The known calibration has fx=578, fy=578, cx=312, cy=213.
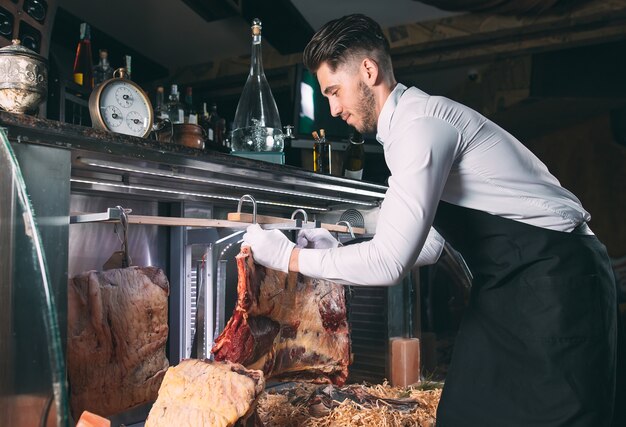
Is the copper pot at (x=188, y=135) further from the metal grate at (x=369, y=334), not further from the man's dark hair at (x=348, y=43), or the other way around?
the metal grate at (x=369, y=334)

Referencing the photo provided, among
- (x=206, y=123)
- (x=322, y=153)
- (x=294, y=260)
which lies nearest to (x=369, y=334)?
(x=322, y=153)

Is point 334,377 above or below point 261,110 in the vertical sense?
below

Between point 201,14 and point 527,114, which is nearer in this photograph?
point 201,14

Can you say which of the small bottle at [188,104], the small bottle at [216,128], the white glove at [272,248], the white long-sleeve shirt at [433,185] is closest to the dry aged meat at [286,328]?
the white glove at [272,248]

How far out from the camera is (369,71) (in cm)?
198

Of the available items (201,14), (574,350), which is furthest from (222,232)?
(201,14)

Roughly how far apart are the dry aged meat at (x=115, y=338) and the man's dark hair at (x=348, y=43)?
105 cm

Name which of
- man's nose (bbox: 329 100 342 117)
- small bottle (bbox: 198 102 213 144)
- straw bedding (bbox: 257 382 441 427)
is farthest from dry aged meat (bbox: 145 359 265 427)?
small bottle (bbox: 198 102 213 144)

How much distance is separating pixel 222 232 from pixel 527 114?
5102mm

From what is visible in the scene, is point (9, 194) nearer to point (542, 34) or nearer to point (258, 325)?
point (258, 325)

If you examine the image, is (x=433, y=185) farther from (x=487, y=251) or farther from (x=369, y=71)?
(x=369, y=71)

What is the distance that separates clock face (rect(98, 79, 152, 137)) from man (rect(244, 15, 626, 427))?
0.58 m

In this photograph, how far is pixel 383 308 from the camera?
3318 millimetres

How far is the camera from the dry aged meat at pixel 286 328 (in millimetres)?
2174
